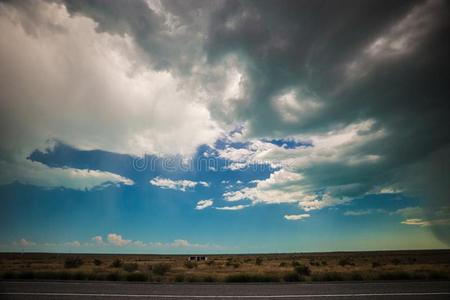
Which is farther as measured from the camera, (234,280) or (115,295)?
(234,280)

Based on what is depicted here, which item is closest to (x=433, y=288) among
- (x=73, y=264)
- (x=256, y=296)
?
(x=256, y=296)

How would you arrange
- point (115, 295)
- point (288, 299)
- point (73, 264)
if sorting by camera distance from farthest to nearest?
point (73, 264) < point (115, 295) < point (288, 299)

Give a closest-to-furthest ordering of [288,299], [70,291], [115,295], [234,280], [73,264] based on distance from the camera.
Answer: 1. [288,299]
2. [115,295]
3. [70,291]
4. [234,280]
5. [73,264]

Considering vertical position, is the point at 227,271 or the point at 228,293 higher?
the point at 228,293

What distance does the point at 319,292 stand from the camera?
33.4 feet

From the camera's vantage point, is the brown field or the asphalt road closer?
the asphalt road

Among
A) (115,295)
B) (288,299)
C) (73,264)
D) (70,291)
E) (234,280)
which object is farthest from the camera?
(73,264)

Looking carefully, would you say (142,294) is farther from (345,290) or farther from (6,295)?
(345,290)

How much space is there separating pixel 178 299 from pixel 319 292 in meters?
5.02

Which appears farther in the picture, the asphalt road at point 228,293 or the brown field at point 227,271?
the brown field at point 227,271

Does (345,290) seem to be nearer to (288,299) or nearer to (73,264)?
(288,299)

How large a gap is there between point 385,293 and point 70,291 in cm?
1114

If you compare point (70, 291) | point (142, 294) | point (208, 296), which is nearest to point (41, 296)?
point (70, 291)

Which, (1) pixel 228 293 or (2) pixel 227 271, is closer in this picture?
(1) pixel 228 293
